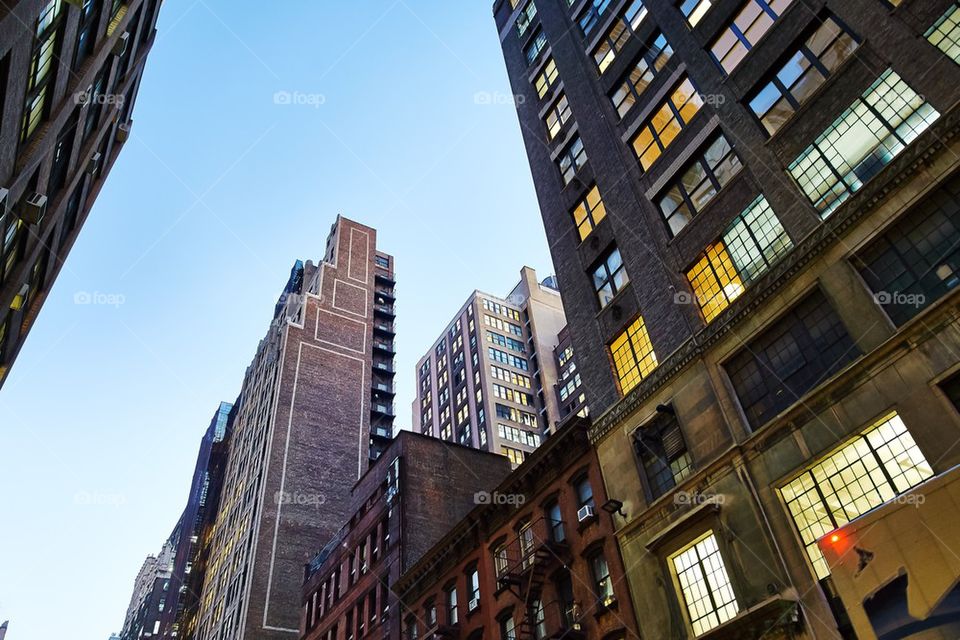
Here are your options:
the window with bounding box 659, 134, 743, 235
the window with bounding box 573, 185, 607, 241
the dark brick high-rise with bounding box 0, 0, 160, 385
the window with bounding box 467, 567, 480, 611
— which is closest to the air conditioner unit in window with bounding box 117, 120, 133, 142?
the dark brick high-rise with bounding box 0, 0, 160, 385

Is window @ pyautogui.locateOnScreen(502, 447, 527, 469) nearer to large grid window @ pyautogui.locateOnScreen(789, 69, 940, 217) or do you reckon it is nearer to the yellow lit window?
the yellow lit window

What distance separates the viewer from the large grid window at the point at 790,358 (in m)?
18.6

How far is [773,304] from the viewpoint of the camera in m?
20.5

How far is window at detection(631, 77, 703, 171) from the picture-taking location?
27.4m

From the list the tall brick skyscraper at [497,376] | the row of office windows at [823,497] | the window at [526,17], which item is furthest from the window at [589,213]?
the tall brick skyscraper at [497,376]

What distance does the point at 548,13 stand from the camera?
131ft

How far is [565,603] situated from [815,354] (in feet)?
44.3

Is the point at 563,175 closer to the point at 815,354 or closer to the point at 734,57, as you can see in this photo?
the point at 734,57

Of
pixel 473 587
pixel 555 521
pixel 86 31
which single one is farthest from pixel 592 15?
pixel 473 587

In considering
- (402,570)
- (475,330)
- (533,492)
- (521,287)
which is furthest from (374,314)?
(533,492)

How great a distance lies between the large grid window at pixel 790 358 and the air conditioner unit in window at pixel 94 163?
28.8 meters

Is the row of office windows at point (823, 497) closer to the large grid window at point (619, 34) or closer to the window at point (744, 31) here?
the window at point (744, 31)

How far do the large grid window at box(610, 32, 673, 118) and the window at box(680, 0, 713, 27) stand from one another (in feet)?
4.10

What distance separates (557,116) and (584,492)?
2005 centimetres
